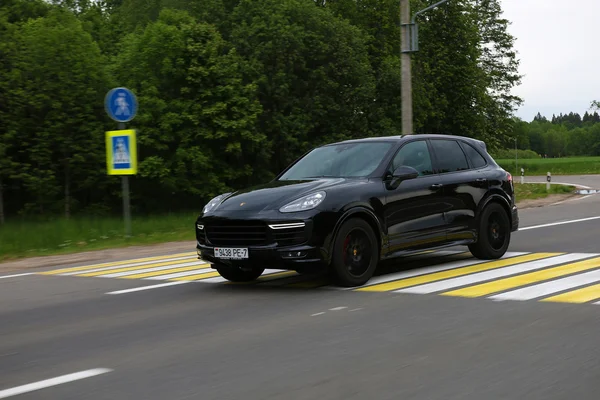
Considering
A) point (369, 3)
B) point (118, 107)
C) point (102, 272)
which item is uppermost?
point (369, 3)

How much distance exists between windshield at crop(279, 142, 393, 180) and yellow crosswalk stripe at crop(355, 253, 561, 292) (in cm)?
133

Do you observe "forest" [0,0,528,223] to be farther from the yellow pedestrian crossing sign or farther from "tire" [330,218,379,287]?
"tire" [330,218,379,287]

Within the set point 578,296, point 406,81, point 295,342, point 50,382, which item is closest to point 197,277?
point 295,342

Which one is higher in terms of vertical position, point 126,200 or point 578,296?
point 126,200

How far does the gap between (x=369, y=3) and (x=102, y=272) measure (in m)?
45.3

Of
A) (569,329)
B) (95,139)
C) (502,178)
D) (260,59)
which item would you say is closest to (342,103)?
(260,59)

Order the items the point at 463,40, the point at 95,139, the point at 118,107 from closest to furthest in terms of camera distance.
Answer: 1. the point at 118,107
2. the point at 95,139
3. the point at 463,40

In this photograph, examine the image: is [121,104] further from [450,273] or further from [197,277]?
[450,273]

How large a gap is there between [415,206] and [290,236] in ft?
6.50

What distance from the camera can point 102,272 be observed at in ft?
39.2

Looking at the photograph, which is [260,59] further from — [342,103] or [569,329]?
[569,329]

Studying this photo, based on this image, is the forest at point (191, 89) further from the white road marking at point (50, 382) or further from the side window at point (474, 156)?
the white road marking at point (50, 382)

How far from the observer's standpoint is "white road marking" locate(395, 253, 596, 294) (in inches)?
360

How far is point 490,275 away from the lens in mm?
10102
